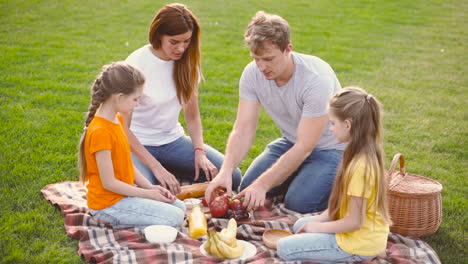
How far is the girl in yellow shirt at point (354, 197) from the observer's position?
3.39m

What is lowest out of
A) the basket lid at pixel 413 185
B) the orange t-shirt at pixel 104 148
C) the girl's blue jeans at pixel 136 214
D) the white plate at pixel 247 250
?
the white plate at pixel 247 250

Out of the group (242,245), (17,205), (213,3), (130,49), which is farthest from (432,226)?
(213,3)

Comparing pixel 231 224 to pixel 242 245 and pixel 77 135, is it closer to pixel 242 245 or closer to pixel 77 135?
pixel 242 245

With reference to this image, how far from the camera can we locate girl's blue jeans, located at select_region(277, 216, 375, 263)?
354cm

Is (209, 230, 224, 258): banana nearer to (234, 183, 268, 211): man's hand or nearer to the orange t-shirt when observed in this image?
(234, 183, 268, 211): man's hand

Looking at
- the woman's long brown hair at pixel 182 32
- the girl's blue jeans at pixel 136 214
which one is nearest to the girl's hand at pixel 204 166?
the woman's long brown hair at pixel 182 32

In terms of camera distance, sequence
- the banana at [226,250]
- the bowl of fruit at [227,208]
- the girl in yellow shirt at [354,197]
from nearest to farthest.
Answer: the girl in yellow shirt at [354,197], the banana at [226,250], the bowl of fruit at [227,208]

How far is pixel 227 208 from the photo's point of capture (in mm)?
4367

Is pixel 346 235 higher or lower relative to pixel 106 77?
lower

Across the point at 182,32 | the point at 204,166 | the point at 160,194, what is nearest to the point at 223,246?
the point at 160,194

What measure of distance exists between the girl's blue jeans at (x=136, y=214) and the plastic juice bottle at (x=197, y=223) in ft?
0.45

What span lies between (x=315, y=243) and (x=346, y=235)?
22 cm

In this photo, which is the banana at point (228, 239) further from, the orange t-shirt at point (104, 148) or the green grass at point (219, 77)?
the green grass at point (219, 77)

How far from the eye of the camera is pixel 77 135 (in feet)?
20.0
